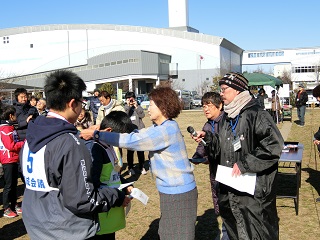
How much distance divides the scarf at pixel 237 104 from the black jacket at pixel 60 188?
1343mm

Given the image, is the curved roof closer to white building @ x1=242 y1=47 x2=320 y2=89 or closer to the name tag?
white building @ x1=242 y1=47 x2=320 y2=89

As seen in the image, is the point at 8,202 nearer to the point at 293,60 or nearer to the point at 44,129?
the point at 44,129

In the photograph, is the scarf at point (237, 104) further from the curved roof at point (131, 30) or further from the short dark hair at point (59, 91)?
the curved roof at point (131, 30)

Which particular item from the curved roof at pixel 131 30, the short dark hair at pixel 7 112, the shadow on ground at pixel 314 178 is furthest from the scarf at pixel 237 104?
the curved roof at pixel 131 30

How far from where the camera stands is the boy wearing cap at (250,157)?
9.44 feet

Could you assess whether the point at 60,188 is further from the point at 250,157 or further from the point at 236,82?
the point at 236,82

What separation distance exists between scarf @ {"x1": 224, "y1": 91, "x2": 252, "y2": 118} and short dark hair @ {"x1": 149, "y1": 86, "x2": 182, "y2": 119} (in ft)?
1.45

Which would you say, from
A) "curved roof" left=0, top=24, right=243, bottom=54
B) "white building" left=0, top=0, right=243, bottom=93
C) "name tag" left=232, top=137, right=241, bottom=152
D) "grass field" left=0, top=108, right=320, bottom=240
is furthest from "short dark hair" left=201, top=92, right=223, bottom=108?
"curved roof" left=0, top=24, right=243, bottom=54

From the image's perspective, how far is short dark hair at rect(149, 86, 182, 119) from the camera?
2.98 metres

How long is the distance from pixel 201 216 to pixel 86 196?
362 centimetres

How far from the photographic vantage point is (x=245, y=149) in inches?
116

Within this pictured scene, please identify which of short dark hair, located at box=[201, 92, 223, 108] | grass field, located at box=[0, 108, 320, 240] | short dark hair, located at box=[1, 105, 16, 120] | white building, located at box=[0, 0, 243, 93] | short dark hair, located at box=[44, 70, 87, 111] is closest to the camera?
short dark hair, located at box=[44, 70, 87, 111]

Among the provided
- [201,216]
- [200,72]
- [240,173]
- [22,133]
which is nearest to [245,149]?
[240,173]

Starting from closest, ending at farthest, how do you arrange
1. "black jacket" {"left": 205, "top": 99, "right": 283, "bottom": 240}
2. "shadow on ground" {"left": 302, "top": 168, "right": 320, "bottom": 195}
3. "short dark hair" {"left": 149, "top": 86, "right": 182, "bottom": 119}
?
"black jacket" {"left": 205, "top": 99, "right": 283, "bottom": 240} < "short dark hair" {"left": 149, "top": 86, "right": 182, "bottom": 119} < "shadow on ground" {"left": 302, "top": 168, "right": 320, "bottom": 195}
